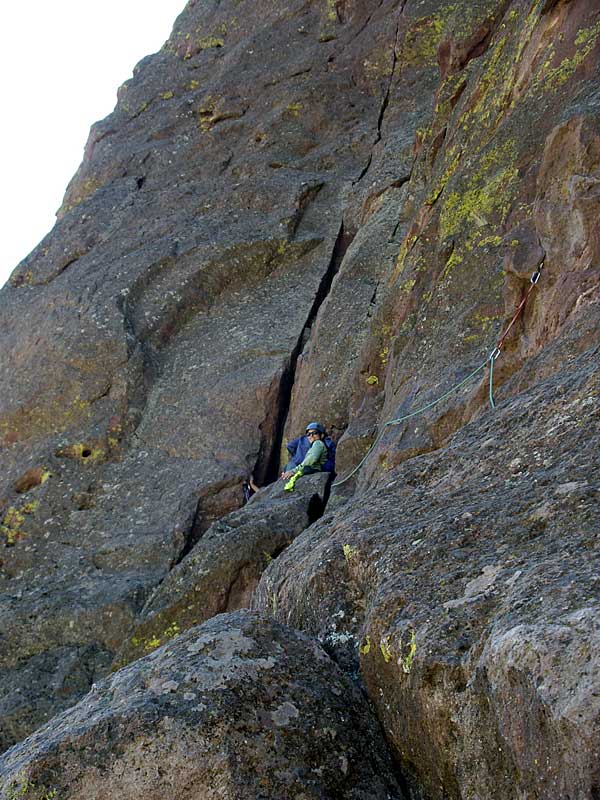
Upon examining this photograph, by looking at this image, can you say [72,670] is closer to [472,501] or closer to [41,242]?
[472,501]

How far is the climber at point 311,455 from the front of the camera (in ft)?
56.3

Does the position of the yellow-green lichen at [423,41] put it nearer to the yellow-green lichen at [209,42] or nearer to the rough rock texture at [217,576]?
the yellow-green lichen at [209,42]

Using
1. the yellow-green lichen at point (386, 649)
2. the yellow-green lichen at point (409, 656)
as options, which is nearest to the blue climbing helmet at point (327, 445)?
the yellow-green lichen at point (386, 649)

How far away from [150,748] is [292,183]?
22.1 meters

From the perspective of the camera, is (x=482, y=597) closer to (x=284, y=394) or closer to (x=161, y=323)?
(x=284, y=394)

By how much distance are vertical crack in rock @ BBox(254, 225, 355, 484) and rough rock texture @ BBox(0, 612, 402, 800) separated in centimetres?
1397

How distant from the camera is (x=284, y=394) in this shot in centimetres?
2145

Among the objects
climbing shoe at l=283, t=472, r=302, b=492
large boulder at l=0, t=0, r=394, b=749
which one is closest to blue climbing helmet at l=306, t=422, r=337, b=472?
climbing shoe at l=283, t=472, r=302, b=492

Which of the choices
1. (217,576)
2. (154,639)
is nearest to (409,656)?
(217,576)

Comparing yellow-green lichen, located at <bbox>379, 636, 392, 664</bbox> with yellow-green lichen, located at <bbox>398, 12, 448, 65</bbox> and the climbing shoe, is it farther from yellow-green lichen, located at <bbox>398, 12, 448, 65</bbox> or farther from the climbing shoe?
yellow-green lichen, located at <bbox>398, 12, 448, 65</bbox>

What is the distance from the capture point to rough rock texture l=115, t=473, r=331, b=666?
47.4 ft

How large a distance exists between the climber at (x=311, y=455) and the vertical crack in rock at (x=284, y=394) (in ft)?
6.08

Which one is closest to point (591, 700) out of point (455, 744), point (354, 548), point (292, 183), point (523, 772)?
point (523, 772)

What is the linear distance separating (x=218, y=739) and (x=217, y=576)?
916 cm
